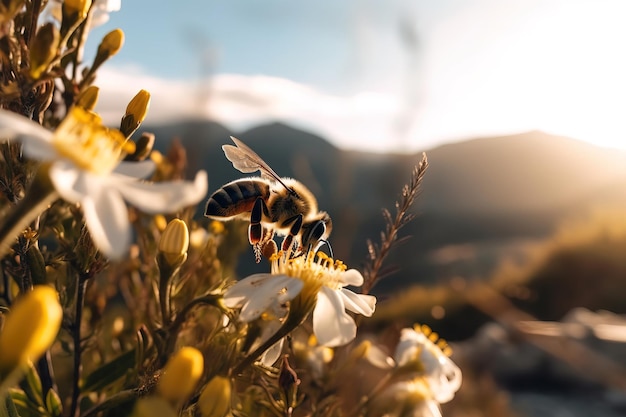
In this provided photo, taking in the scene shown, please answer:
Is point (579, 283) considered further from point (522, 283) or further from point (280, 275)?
point (280, 275)

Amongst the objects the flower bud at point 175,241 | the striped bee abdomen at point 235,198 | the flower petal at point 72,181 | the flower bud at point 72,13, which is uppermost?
the flower bud at point 72,13

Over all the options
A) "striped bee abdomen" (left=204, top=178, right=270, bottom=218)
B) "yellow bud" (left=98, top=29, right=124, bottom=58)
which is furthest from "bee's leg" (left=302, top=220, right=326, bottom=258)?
"yellow bud" (left=98, top=29, right=124, bottom=58)

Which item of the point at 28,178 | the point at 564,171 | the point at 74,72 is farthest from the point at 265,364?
the point at 564,171

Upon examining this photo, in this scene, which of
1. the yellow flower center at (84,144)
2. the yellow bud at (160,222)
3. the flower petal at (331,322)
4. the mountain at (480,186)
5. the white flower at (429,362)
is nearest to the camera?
the yellow flower center at (84,144)

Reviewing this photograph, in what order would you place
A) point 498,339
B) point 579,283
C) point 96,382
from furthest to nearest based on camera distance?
1. point 579,283
2. point 498,339
3. point 96,382

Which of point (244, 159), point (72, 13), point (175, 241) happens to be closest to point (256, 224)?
point (244, 159)

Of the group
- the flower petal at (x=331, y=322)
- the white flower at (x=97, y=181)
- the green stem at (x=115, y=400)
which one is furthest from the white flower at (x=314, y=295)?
the white flower at (x=97, y=181)

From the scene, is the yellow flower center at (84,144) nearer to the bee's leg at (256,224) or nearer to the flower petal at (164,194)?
the flower petal at (164,194)

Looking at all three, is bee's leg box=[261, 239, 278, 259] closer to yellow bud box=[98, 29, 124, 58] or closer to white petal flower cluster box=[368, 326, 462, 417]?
white petal flower cluster box=[368, 326, 462, 417]

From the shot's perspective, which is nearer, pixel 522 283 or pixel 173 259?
pixel 173 259
